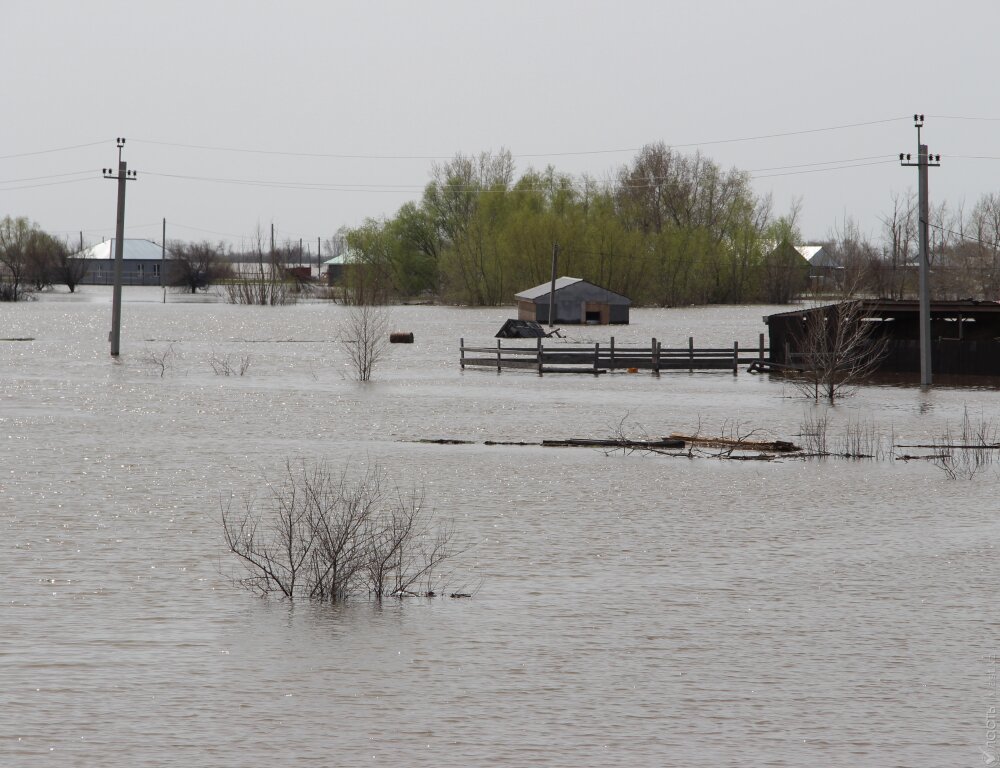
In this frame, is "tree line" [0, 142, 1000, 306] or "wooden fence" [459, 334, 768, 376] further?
Result: "tree line" [0, 142, 1000, 306]

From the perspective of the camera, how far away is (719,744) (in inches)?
340

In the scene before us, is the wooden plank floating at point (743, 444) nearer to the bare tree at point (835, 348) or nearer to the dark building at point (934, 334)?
the bare tree at point (835, 348)

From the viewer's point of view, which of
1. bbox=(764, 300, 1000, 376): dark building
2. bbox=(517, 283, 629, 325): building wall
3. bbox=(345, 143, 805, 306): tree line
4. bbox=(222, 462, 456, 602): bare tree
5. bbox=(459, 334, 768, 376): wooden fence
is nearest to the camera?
bbox=(222, 462, 456, 602): bare tree

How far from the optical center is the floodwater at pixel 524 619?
8766 millimetres

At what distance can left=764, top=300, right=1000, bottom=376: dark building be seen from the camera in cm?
4584

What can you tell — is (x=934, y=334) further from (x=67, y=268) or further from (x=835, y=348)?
(x=67, y=268)

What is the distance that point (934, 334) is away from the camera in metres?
48.9

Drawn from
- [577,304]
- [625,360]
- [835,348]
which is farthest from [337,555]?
Result: [577,304]

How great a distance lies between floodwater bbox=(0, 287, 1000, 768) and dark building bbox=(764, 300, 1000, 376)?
20.0 meters

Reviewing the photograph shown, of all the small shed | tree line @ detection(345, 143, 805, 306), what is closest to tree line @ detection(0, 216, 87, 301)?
tree line @ detection(345, 143, 805, 306)

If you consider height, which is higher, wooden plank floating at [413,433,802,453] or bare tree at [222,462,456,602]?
wooden plank floating at [413,433,802,453]

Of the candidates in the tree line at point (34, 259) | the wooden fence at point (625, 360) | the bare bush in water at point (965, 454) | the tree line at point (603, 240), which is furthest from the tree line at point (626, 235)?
the bare bush in water at point (965, 454)

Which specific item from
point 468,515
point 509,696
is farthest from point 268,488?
point 509,696

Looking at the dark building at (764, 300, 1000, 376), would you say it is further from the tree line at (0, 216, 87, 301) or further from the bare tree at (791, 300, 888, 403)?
the tree line at (0, 216, 87, 301)
